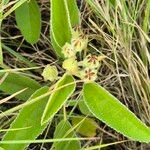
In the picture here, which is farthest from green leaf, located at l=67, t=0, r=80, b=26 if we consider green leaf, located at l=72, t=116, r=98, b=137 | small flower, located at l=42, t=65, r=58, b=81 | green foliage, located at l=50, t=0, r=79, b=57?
green leaf, located at l=72, t=116, r=98, b=137

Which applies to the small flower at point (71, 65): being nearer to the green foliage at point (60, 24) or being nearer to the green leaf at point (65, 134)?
the green foliage at point (60, 24)

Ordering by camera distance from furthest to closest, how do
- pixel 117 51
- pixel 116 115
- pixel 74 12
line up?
pixel 117 51 < pixel 74 12 < pixel 116 115

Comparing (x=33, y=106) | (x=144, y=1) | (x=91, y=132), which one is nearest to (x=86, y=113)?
(x=91, y=132)

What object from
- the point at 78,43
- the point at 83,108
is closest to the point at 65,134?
the point at 83,108

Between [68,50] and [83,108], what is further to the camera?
[83,108]

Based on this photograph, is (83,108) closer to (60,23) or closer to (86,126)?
(86,126)

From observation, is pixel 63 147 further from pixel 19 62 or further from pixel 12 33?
pixel 12 33
